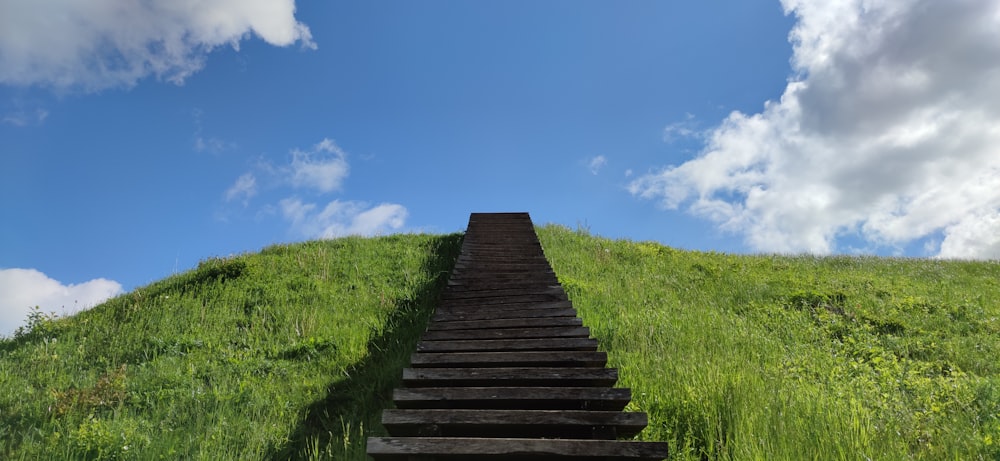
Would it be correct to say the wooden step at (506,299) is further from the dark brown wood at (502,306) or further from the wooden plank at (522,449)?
the wooden plank at (522,449)

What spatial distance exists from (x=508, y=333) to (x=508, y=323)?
388mm

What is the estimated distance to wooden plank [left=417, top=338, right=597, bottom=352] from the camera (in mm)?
6574

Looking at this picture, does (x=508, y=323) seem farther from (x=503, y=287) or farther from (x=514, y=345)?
(x=503, y=287)

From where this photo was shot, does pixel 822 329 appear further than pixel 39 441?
Yes

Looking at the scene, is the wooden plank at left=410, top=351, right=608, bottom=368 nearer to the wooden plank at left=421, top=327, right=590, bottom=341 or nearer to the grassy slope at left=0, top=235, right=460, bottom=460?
the wooden plank at left=421, top=327, right=590, bottom=341

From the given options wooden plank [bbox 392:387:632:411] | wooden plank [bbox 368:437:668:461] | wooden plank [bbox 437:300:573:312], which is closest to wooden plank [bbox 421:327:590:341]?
wooden plank [bbox 437:300:573:312]

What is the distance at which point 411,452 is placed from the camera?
14.2 ft

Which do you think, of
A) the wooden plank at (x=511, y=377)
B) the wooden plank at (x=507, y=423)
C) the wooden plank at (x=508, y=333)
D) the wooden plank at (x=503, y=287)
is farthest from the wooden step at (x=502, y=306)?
the wooden plank at (x=507, y=423)

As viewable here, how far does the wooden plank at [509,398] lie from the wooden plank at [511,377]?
1.00 ft

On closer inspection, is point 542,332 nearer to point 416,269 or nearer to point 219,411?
point 219,411

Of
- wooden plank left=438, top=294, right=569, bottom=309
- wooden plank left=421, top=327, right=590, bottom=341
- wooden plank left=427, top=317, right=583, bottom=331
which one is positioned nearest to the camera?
wooden plank left=421, top=327, right=590, bottom=341

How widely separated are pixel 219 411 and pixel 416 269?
26.9ft

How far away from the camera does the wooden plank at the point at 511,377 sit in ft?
18.7

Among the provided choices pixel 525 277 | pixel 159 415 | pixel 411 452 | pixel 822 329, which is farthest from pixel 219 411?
pixel 822 329
